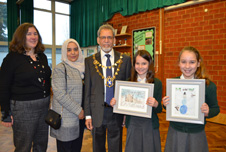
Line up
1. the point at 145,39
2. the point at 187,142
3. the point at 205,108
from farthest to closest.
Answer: the point at 145,39 < the point at 187,142 < the point at 205,108

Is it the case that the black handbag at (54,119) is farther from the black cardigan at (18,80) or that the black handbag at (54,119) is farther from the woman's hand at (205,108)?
the woman's hand at (205,108)

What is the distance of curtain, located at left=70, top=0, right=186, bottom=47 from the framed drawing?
12.9 feet

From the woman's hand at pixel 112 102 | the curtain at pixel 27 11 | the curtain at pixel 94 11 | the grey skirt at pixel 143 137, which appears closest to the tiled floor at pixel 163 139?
the grey skirt at pixel 143 137

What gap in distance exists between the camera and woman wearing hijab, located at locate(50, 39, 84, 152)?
6.29 ft

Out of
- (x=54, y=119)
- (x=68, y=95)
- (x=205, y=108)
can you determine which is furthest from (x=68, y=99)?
(x=205, y=108)

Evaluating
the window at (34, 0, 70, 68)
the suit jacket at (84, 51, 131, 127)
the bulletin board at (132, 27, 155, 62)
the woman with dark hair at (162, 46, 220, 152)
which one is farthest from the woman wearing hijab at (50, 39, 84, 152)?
the window at (34, 0, 70, 68)

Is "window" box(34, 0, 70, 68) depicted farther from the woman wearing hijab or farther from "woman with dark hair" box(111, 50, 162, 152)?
"woman with dark hair" box(111, 50, 162, 152)

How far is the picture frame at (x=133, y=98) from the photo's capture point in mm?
1695

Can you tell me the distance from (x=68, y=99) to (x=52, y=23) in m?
8.30

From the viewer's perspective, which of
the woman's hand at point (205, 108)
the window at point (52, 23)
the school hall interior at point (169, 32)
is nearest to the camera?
the woman's hand at point (205, 108)

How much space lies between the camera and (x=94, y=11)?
811 cm

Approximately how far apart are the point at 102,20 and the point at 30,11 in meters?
3.53

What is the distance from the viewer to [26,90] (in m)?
1.86

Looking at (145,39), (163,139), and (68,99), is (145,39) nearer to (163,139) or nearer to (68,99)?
(163,139)
